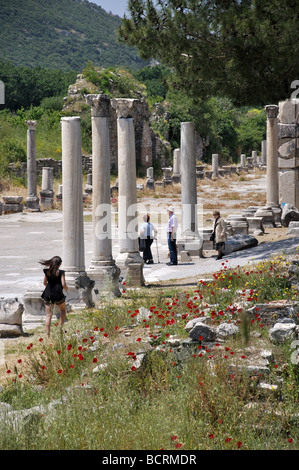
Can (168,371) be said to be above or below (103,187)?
below

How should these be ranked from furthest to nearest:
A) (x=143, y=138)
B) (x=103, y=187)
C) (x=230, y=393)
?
(x=143, y=138) < (x=103, y=187) < (x=230, y=393)

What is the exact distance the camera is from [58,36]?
12119 centimetres

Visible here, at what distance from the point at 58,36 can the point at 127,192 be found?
11315 cm

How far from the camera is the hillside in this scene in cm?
10788

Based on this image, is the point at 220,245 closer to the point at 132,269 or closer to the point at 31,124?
the point at 132,269

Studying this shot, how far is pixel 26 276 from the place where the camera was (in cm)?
1422

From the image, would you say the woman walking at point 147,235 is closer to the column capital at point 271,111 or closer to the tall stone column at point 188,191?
the tall stone column at point 188,191

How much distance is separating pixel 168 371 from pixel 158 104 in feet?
155

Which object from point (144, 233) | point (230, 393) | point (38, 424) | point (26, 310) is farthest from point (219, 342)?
point (144, 233)

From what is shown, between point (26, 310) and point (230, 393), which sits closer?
point (230, 393)

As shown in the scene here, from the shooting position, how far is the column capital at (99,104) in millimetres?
12055

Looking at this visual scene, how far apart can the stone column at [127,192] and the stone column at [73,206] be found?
2234mm
